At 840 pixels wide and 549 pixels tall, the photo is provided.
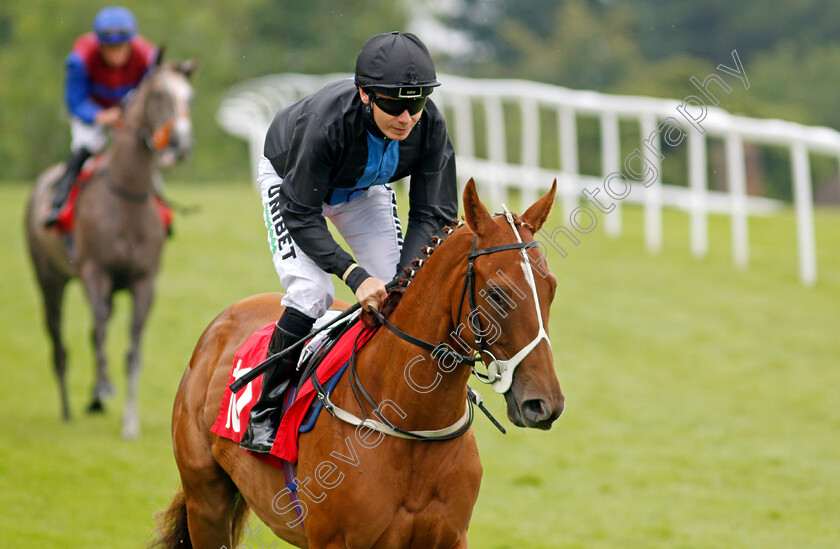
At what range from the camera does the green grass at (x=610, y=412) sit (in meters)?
6.06

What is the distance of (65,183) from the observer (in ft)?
27.5

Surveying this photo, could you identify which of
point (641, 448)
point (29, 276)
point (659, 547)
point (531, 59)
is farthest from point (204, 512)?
point (531, 59)

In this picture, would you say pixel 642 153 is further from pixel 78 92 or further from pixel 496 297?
pixel 496 297

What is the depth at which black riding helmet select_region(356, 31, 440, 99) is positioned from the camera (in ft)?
11.1

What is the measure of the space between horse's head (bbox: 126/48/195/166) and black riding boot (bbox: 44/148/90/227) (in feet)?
2.40

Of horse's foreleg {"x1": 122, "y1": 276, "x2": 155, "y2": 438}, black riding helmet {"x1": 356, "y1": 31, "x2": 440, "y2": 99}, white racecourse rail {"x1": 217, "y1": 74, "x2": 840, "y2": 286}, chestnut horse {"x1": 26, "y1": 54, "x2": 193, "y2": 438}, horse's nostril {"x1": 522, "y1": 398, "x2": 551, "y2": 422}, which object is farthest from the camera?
white racecourse rail {"x1": 217, "y1": 74, "x2": 840, "y2": 286}

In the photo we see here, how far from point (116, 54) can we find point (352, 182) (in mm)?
5257

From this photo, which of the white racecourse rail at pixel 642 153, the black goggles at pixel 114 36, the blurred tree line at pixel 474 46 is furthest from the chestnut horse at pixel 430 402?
the blurred tree line at pixel 474 46

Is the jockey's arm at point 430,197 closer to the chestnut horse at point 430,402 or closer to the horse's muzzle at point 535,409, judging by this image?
the chestnut horse at point 430,402

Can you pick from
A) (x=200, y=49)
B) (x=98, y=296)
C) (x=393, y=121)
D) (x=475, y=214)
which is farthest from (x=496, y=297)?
(x=200, y=49)

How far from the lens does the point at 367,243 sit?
412 cm

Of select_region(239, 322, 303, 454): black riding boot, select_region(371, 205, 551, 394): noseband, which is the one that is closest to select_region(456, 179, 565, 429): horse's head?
select_region(371, 205, 551, 394): noseband

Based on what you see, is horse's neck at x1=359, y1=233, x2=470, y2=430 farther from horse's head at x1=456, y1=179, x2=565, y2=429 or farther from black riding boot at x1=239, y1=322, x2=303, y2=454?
black riding boot at x1=239, y1=322, x2=303, y2=454

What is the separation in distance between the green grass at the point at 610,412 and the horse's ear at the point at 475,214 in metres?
2.94
